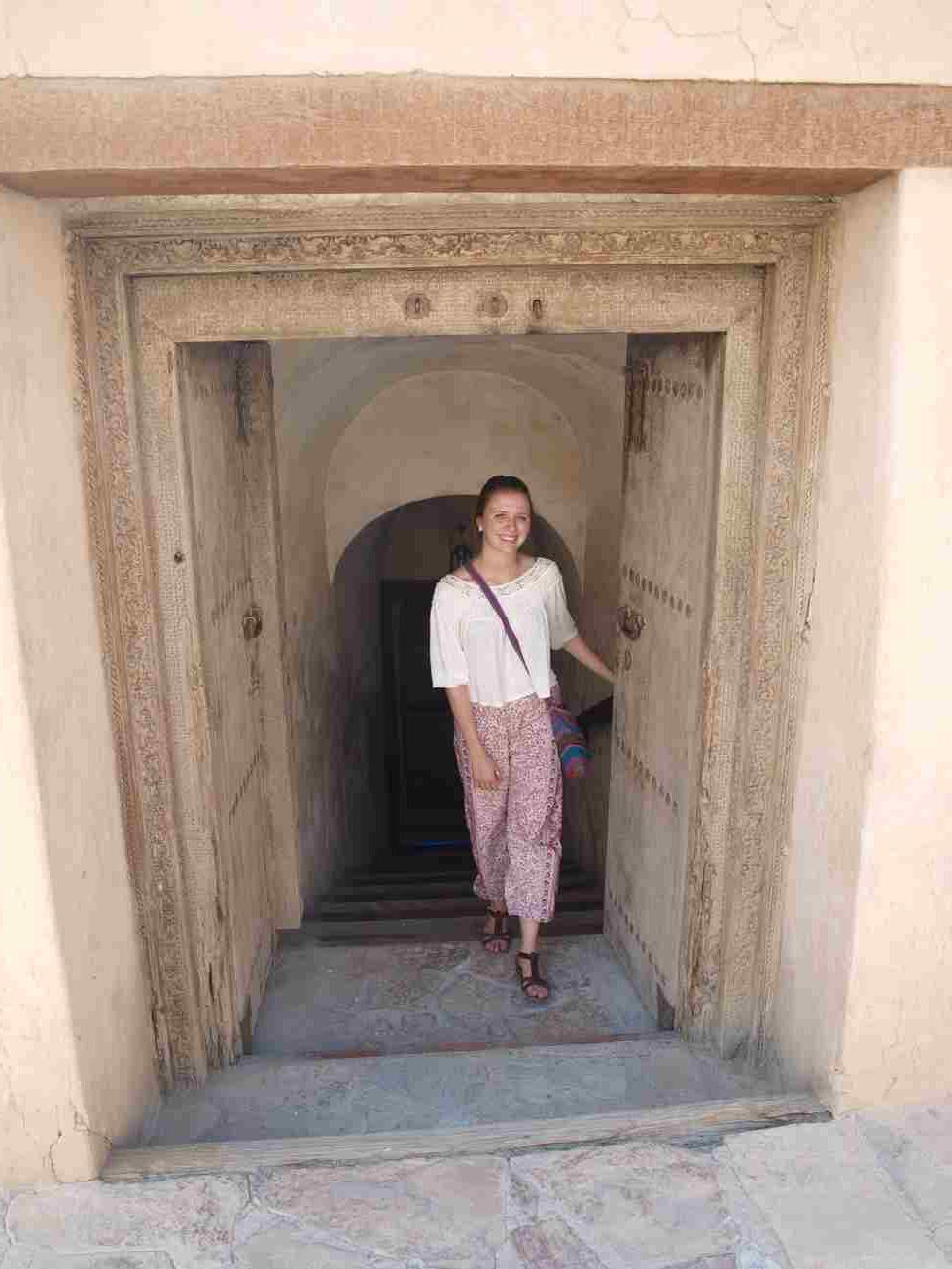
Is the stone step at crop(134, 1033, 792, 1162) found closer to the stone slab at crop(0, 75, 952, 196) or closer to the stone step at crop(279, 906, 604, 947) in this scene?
the stone step at crop(279, 906, 604, 947)

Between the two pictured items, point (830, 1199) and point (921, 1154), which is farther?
point (921, 1154)

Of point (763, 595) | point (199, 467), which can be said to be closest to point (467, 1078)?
point (763, 595)

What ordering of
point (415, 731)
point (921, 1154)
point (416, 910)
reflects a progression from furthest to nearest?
point (415, 731) < point (416, 910) < point (921, 1154)

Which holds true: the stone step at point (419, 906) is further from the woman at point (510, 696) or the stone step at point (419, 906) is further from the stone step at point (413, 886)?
the woman at point (510, 696)

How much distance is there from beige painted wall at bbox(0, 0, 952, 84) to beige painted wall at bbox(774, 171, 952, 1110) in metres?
0.28

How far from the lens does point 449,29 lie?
1.97 m

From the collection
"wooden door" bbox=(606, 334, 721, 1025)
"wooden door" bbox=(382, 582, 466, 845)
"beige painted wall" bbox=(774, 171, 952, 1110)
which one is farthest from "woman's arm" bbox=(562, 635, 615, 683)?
"wooden door" bbox=(382, 582, 466, 845)

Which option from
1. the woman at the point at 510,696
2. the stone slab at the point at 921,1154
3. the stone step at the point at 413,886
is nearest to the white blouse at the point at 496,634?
the woman at the point at 510,696

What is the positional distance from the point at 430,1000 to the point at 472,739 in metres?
0.98

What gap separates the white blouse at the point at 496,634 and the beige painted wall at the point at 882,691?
93 cm

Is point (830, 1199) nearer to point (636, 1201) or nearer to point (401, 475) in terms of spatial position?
point (636, 1201)

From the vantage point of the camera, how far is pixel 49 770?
2.17 m

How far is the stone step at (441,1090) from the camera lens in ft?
9.27

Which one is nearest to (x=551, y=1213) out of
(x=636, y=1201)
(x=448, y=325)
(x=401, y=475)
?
(x=636, y=1201)
